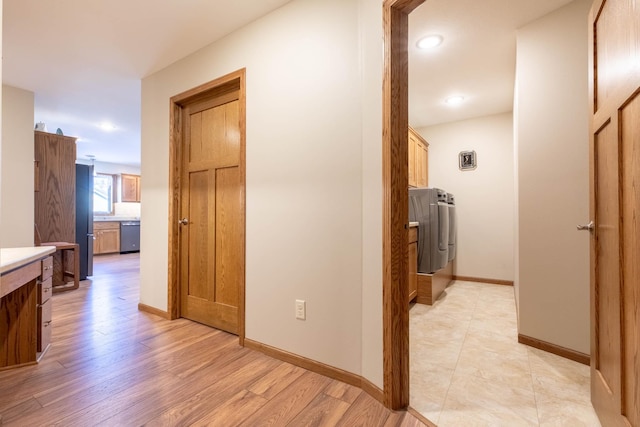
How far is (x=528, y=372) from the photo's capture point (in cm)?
183

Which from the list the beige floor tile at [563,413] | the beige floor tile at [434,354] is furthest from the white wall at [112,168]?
the beige floor tile at [563,413]

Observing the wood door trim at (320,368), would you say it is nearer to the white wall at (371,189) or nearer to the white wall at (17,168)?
the white wall at (371,189)

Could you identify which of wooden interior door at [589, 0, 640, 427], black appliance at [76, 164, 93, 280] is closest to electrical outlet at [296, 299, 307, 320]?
wooden interior door at [589, 0, 640, 427]

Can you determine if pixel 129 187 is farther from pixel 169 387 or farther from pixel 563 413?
pixel 563 413

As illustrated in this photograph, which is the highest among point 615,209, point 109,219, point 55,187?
point 55,187

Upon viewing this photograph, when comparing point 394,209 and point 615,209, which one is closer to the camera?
point 615,209

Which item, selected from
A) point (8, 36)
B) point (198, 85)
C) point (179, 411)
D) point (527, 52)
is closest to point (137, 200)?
point (8, 36)

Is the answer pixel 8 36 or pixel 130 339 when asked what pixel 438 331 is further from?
pixel 8 36

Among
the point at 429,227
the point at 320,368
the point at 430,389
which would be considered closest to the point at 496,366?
the point at 430,389

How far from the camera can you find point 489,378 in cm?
176

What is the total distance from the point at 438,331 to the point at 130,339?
2442 millimetres

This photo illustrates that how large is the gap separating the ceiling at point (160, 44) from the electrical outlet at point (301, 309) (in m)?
1.98

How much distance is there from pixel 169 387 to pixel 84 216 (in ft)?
12.8

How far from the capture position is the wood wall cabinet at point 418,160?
154 inches
